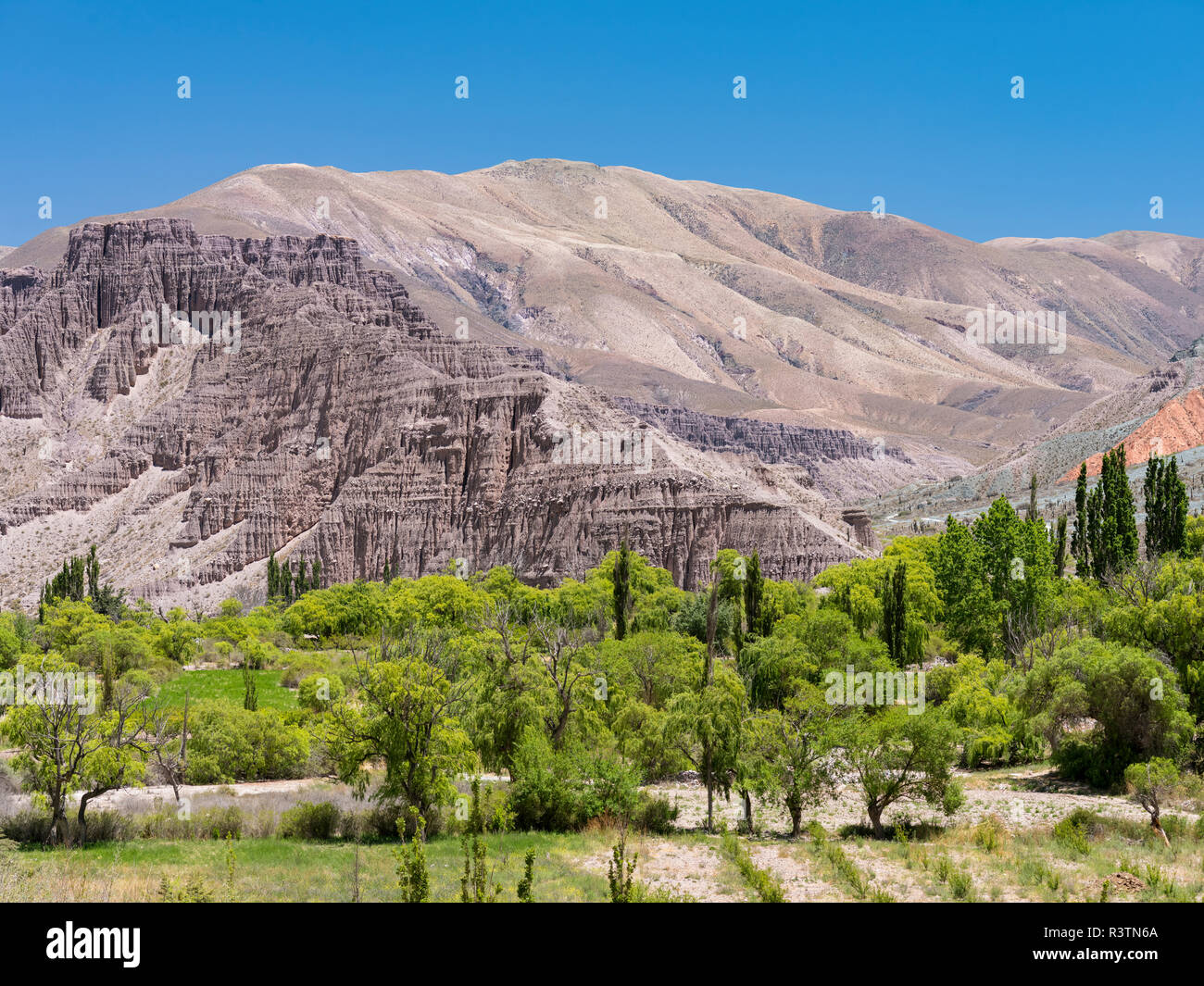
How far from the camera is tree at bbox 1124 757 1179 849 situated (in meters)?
30.8

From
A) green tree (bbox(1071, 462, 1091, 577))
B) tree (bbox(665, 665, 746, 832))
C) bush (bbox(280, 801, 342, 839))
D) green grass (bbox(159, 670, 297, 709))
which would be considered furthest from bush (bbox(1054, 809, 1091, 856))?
green tree (bbox(1071, 462, 1091, 577))

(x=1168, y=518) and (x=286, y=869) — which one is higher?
(x=1168, y=518)

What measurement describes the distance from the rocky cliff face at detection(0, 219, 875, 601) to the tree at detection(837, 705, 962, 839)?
62267 millimetres

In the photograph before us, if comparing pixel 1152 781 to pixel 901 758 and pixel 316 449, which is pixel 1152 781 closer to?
pixel 901 758

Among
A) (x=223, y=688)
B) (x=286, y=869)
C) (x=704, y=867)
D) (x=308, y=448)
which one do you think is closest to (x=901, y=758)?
(x=704, y=867)

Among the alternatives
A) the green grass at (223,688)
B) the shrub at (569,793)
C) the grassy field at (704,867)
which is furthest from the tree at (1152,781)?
the green grass at (223,688)

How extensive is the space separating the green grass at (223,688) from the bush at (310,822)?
24.1 m

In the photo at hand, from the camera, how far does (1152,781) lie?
102 ft

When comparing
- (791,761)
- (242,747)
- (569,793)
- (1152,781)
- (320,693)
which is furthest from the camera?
(320,693)

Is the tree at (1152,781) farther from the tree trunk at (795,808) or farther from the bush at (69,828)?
the bush at (69,828)

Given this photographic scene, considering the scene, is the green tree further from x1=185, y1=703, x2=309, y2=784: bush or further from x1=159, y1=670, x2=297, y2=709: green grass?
x1=185, y1=703, x2=309, y2=784: bush

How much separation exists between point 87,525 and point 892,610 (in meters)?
102

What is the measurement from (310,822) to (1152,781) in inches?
830
